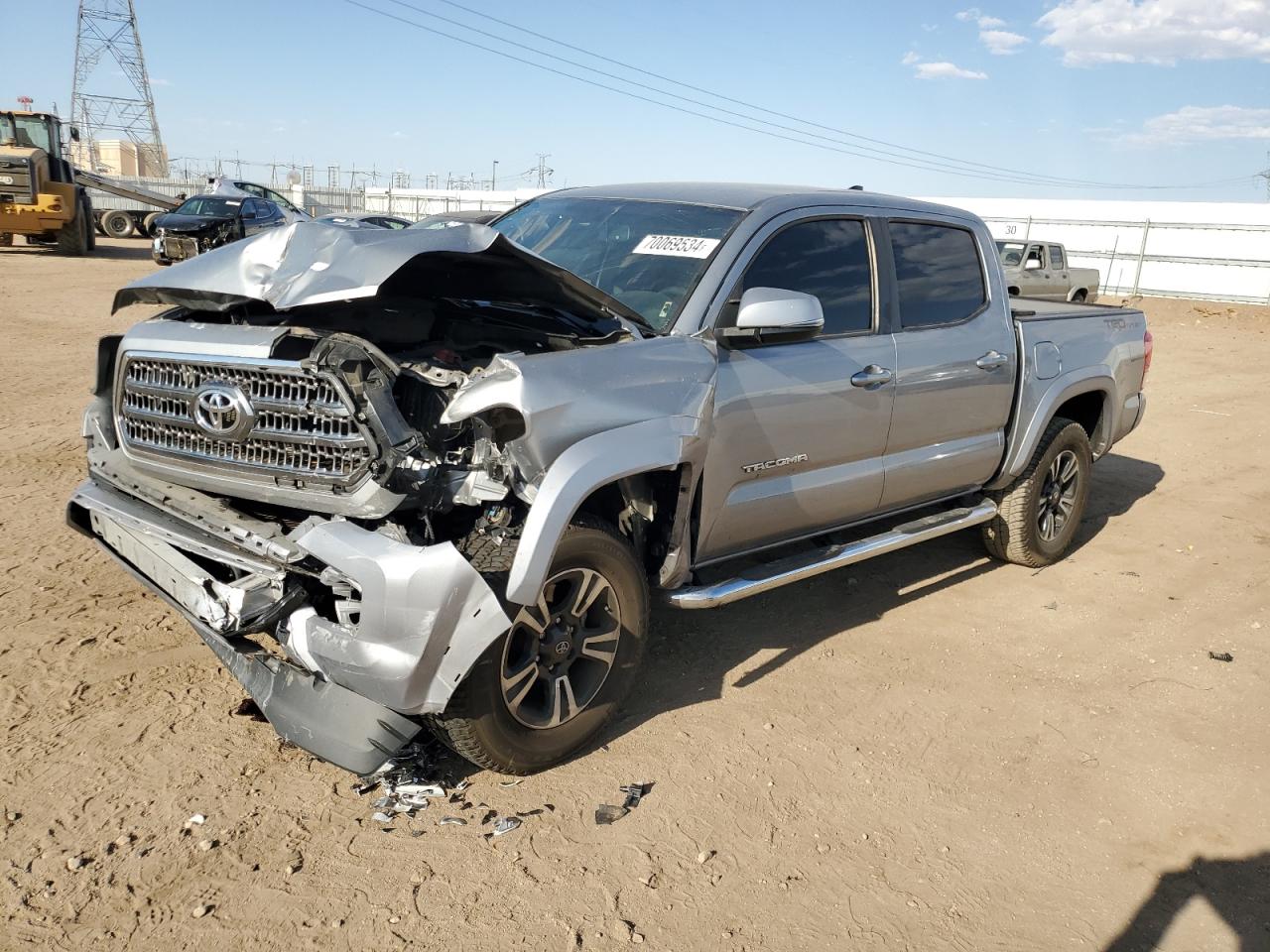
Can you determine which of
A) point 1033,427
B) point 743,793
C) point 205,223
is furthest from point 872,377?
point 205,223

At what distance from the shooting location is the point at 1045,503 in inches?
238

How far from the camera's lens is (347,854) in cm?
300

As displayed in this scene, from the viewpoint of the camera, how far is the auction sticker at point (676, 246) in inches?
161

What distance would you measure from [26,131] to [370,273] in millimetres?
24321

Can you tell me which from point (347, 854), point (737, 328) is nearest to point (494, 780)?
point (347, 854)

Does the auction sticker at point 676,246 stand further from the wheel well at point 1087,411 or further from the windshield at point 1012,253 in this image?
the windshield at point 1012,253

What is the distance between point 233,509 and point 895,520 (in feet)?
12.4

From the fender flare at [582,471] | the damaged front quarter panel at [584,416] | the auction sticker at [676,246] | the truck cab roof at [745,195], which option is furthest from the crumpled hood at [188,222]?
the fender flare at [582,471]

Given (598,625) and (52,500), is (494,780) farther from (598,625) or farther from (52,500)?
(52,500)

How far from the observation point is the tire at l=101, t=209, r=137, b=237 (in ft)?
94.6

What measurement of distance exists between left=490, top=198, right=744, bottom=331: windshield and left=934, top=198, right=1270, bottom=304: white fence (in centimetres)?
2659

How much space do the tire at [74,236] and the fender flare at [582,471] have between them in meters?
23.0

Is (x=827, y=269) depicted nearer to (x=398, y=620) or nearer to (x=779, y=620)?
(x=779, y=620)

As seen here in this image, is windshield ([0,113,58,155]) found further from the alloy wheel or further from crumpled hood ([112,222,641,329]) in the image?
the alloy wheel
